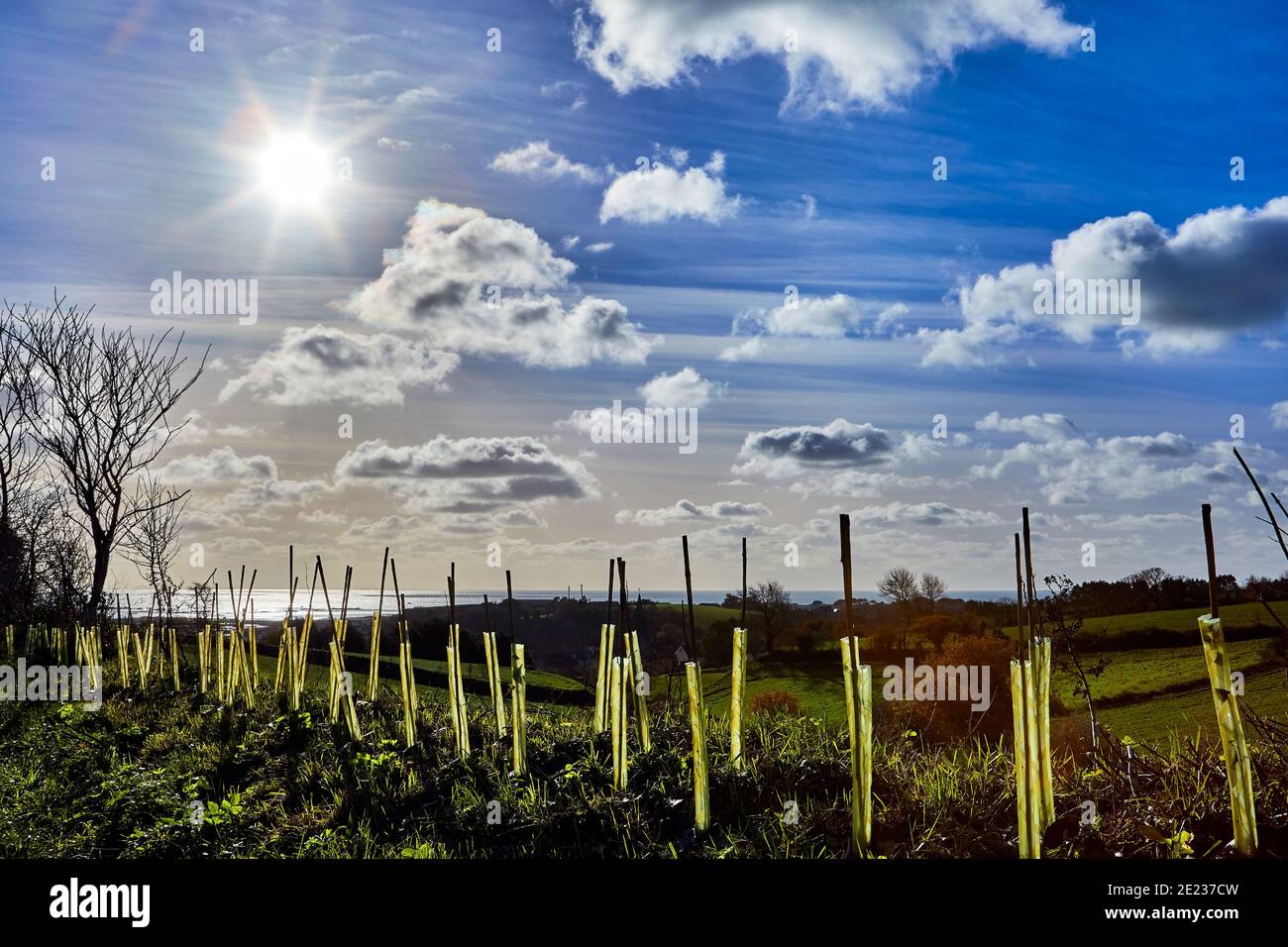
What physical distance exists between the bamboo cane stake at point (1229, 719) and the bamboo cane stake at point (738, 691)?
2.61m

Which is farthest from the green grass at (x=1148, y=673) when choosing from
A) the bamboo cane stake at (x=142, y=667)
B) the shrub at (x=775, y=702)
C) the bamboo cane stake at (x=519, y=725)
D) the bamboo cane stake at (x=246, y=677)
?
the bamboo cane stake at (x=142, y=667)

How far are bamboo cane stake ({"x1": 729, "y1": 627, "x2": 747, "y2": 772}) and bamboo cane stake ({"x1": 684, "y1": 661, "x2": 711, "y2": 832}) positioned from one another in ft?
1.26

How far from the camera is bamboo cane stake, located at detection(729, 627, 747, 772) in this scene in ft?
18.7

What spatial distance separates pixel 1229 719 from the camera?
373cm

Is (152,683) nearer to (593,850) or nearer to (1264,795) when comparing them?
(593,850)

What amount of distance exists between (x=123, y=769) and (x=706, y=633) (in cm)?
728

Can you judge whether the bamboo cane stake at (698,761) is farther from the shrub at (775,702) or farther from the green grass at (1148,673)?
the green grass at (1148,673)

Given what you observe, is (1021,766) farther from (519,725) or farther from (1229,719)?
(519,725)

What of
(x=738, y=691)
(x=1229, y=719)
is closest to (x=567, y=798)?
(x=738, y=691)

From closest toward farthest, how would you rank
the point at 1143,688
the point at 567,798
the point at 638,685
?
the point at 567,798
the point at 638,685
the point at 1143,688

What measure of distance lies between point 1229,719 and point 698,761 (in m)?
2.73

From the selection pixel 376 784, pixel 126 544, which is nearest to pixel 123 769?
pixel 376 784

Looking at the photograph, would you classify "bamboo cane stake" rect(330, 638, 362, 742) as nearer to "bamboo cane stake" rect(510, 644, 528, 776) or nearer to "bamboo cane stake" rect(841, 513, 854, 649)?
"bamboo cane stake" rect(510, 644, 528, 776)

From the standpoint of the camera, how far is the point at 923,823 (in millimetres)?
4746
